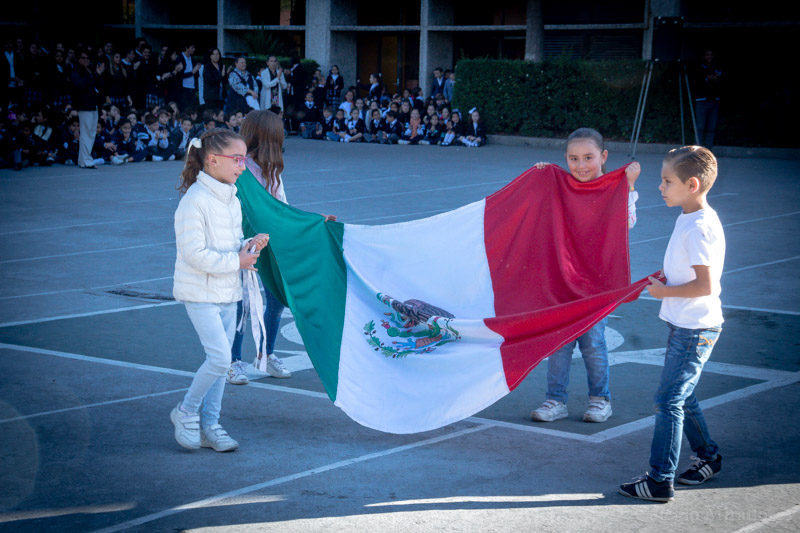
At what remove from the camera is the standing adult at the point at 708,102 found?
24.9 metres

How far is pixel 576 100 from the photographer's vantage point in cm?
2845

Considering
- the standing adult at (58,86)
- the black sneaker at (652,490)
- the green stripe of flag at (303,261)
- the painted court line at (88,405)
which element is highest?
the standing adult at (58,86)

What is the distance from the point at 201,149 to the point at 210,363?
129 cm

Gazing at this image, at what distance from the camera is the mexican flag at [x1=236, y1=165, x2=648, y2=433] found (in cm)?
604

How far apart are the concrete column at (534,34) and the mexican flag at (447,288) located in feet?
85.3

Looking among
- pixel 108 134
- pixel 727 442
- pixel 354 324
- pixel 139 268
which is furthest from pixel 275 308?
pixel 108 134

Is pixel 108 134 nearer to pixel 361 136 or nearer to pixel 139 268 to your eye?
pixel 361 136

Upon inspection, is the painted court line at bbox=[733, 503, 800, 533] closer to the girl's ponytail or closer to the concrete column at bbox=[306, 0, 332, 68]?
the girl's ponytail

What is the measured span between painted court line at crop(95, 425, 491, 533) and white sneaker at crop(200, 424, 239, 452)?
22.0 inches

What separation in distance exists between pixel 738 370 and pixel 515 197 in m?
2.32

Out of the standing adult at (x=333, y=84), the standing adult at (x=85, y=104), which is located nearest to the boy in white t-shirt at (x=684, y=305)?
the standing adult at (x=85, y=104)

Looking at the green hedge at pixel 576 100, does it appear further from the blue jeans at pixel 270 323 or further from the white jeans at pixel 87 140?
the blue jeans at pixel 270 323

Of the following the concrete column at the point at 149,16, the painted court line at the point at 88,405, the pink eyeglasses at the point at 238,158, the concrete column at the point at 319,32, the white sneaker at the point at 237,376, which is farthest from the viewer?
the concrete column at the point at 149,16

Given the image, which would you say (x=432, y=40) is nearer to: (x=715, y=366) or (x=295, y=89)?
(x=295, y=89)
